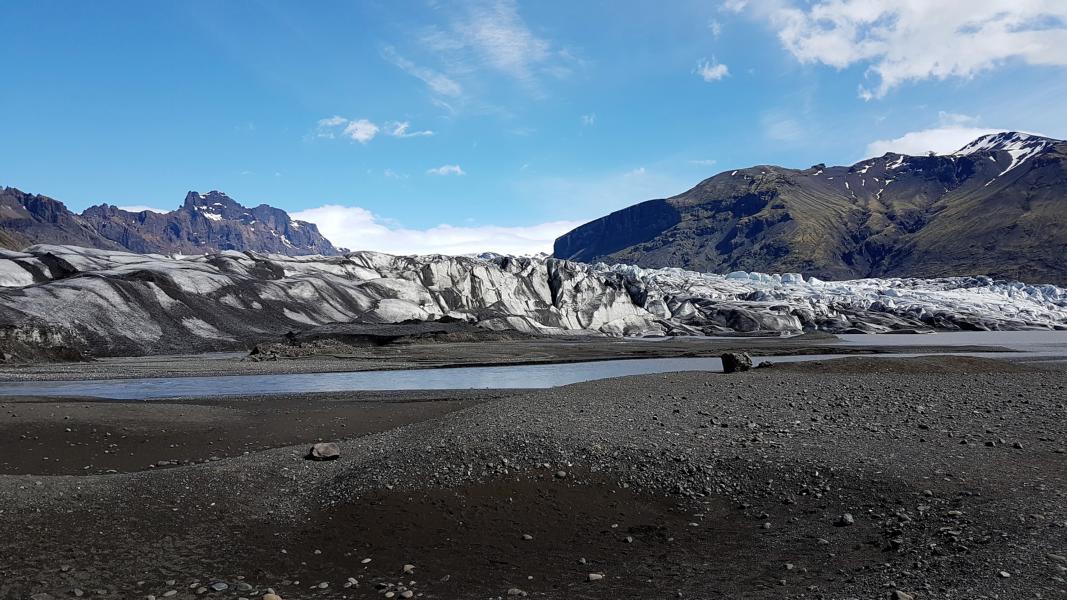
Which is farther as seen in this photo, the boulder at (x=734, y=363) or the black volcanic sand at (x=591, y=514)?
the boulder at (x=734, y=363)

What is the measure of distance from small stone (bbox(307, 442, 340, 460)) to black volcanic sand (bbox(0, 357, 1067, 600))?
9.4 inches

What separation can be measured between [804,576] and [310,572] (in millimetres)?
6495

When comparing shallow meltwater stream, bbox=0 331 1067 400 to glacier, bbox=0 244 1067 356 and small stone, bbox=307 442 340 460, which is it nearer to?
small stone, bbox=307 442 340 460

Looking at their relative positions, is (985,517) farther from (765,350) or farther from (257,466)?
(765,350)

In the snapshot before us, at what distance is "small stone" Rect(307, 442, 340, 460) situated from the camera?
14.9 metres

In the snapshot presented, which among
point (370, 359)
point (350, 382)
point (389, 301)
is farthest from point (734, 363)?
point (389, 301)

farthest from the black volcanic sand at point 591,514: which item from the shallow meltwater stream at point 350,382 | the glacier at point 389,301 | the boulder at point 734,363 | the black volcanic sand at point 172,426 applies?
the glacier at point 389,301

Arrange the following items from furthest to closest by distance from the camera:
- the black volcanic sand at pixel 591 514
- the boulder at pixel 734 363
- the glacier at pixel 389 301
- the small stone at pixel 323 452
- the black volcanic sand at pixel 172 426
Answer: the glacier at pixel 389 301 < the boulder at pixel 734 363 < the black volcanic sand at pixel 172 426 < the small stone at pixel 323 452 < the black volcanic sand at pixel 591 514

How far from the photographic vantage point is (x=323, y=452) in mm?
14922

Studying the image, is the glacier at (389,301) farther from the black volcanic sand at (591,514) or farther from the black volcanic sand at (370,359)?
the black volcanic sand at (591,514)

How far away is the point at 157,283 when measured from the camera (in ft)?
232

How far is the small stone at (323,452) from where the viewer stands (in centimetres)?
1485

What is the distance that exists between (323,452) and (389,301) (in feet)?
258

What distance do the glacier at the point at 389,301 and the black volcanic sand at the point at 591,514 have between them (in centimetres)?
4939
